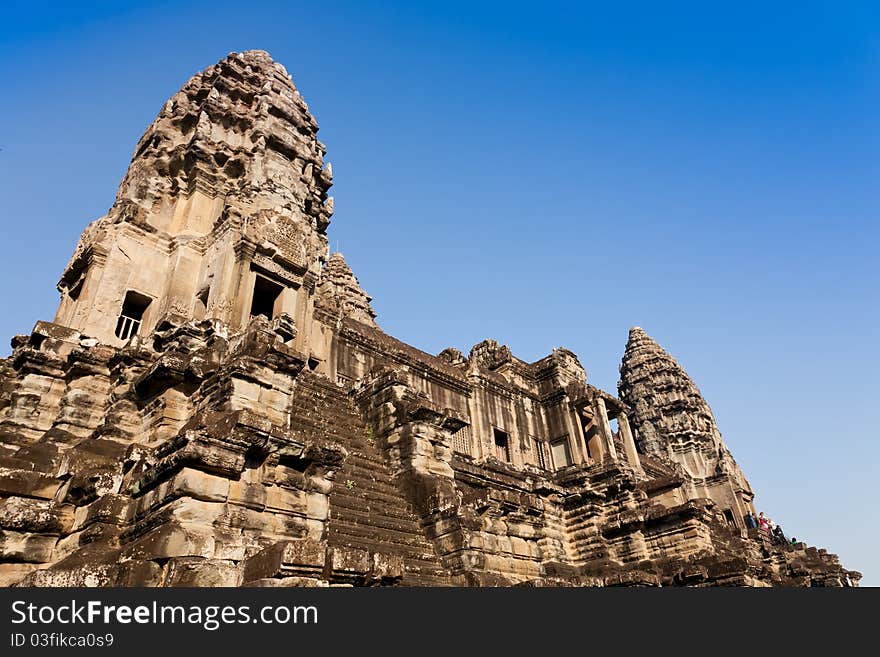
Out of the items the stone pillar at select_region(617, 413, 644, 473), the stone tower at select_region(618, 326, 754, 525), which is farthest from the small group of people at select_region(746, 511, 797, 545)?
the stone pillar at select_region(617, 413, 644, 473)

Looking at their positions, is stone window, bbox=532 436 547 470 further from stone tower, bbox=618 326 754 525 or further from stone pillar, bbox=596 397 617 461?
stone tower, bbox=618 326 754 525

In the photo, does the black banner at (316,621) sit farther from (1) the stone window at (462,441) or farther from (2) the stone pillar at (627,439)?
(2) the stone pillar at (627,439)

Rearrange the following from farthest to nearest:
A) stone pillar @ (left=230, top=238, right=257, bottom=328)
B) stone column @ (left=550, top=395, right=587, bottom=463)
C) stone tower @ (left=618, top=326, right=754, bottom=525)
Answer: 1. stone tower @ (left=618, top=326, right=754, bottom=525)
2. stone column @ (left=550, top=395, right=587, bottom=463)
3. stone pillar @ (left=230, top=238, right=257, bottom=328)

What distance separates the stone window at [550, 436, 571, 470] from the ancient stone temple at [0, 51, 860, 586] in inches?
2.9

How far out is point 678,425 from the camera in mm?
41375

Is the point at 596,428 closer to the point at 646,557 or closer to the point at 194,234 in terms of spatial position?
the point at 646,557

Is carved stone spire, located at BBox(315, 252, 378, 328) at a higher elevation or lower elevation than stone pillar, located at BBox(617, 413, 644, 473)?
higher

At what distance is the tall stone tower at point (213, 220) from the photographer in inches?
523

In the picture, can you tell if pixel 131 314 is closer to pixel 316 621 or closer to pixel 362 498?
pixel 362 498

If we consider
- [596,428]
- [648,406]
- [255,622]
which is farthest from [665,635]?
[648,406]

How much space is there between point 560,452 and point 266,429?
1914 centimetres

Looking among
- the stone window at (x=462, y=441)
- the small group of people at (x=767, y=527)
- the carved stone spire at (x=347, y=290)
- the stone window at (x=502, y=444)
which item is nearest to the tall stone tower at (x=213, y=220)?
the stone window at (x=462, y=441)

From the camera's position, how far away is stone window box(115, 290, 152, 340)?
13.3 metres

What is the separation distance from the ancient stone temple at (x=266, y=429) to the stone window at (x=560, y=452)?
74 mm
